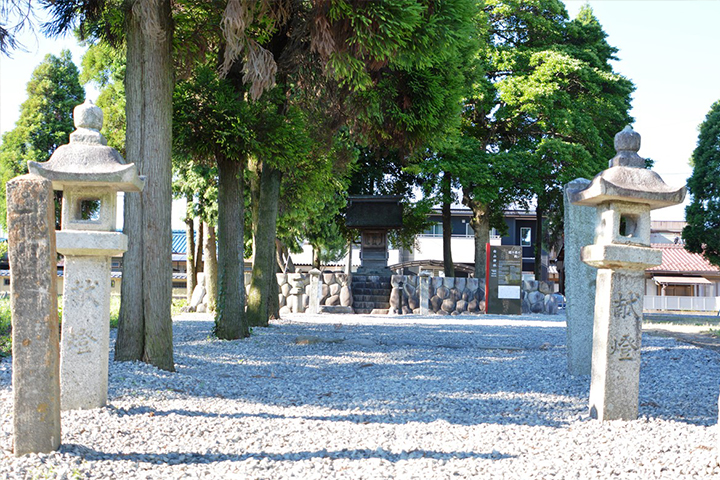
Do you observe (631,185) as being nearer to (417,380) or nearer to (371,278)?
(417,380)

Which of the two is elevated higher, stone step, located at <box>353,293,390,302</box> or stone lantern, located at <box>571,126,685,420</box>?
stone lantern, located at <box>571,126,685,420</box>

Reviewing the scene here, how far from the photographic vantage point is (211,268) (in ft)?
68.1

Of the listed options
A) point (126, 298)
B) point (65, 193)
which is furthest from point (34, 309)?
point (126, 298)

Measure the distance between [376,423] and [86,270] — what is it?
9.08 feet

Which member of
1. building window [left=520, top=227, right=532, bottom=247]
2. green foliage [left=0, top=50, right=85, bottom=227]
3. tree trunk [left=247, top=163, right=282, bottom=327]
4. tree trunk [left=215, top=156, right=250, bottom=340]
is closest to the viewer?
tree trunk [left=215, top=156, right=250, bottom=340]

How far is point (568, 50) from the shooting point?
29.3m

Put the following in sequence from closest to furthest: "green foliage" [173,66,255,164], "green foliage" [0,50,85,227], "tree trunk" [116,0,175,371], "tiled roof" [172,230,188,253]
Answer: "tree trunk" [116,0,175,371] → "green foliage" [173,66,255,164] → "green foliage" [0,50,85,227] → "tiled roof" [172,230,188,253]

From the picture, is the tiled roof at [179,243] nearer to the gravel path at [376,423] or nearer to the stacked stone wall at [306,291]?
the stacked stone wall at [306,291]

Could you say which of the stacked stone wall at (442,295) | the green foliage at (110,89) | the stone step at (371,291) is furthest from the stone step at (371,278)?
the green foliage at (110,89)

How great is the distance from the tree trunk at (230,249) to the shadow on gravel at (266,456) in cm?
736

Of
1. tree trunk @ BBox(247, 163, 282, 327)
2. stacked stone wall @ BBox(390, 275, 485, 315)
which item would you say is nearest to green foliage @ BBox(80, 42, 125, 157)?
tree trunk @ BBox(247, 163, 282, 327)

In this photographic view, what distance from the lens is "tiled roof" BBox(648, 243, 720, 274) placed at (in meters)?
38.4

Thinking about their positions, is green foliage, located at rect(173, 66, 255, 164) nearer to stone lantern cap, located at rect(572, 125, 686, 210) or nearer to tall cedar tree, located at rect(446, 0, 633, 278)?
stone lantern cap, located at rect(572, 125, 686, 210)

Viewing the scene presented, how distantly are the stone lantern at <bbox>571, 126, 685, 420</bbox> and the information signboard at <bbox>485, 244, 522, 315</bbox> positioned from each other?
1648 cm
